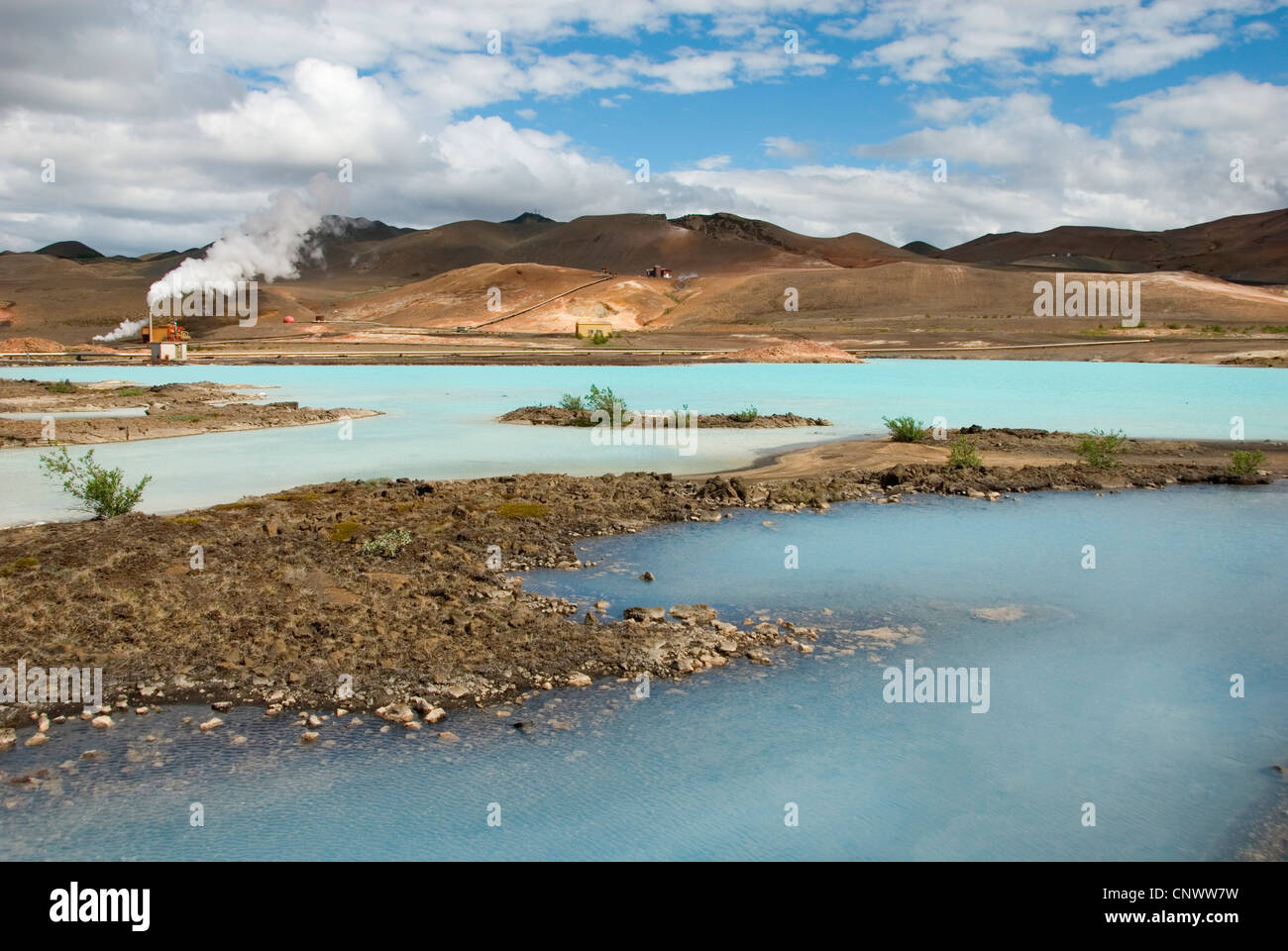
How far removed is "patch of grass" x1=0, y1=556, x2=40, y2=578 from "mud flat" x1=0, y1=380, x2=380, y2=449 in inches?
422

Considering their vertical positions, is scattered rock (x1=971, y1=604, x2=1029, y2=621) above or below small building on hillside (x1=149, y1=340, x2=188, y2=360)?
below

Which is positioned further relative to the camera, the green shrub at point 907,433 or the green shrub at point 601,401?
the green shrub at point 601,401

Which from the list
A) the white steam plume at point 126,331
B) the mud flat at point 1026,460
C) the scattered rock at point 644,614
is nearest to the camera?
the scattered rock at point 644,614

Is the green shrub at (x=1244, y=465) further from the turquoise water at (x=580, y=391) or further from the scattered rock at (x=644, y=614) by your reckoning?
the scattered rock at (x=644, y=614)

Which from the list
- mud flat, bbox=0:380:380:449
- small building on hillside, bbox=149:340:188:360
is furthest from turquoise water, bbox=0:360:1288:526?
small building on hillside, bbox=149:340:188:360

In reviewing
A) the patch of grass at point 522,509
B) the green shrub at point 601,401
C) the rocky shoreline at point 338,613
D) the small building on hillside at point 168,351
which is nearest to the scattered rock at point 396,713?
the rocky shoreline at point 338,613

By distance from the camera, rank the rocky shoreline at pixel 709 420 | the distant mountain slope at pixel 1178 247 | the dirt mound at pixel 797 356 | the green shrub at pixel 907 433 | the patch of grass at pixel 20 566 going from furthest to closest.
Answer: the distant mountain slope at pixel 1178 247 → the dirt mound at pixel 797 356 → the rocky shoreline at pixel 709 420 → the green shrub at pixel 907 433 → the patch of grass at pixel 20 566

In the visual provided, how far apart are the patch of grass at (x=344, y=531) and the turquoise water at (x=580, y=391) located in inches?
123

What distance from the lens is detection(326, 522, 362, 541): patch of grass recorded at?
9875mm

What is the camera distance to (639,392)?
30.3 m

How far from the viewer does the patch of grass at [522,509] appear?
11.2m

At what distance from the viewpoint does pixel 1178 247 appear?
516 ft

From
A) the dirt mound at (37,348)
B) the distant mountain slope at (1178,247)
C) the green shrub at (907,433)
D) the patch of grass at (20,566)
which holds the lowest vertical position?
the patch of grass at (20,566)

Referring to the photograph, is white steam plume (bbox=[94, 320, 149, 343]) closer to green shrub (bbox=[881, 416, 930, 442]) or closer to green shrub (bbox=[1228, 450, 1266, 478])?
green shrub (bbox=[881, 416, 930, 442])
